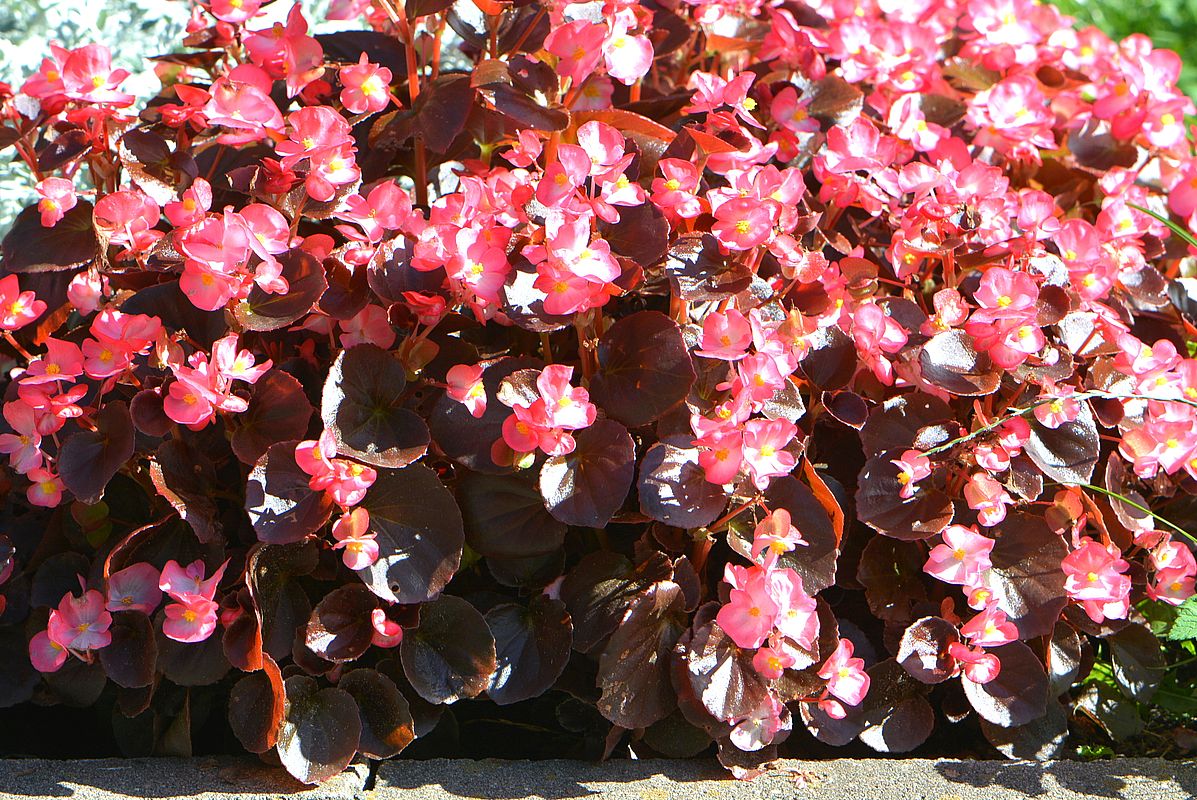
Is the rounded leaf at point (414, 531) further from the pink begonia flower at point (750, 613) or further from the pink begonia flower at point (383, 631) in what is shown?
the pink begonia flower at point (750, 613)

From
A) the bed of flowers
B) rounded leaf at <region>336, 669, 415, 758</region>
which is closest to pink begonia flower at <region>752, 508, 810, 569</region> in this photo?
the bed of flowers

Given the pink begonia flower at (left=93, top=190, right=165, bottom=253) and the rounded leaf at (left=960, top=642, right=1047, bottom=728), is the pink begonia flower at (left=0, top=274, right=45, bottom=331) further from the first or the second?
the rounded leaf at (left=960, top=642, right=1047, bottom=728)

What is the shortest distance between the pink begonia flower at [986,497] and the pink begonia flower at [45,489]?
1.05 metres

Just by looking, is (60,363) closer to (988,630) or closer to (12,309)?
(12,309)

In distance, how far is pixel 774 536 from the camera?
128 cm

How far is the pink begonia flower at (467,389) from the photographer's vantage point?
1290mm

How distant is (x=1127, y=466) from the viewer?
1.64m

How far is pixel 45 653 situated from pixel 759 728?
2.70ft

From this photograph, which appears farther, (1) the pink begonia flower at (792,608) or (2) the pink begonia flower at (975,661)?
(2) the pink begonia flower at (975,661)

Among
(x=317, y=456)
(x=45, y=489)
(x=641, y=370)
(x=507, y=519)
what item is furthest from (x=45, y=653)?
(x=641, y=370)

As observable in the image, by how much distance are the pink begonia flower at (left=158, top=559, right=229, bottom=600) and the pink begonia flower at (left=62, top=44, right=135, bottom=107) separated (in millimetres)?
590

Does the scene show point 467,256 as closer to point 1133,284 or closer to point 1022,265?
point 1022,265

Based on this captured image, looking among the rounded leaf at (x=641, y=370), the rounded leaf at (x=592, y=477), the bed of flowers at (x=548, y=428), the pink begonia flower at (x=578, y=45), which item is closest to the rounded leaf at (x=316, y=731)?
the bed of flowers at (x=548, y=428)

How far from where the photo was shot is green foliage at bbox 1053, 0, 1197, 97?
4148 mm
